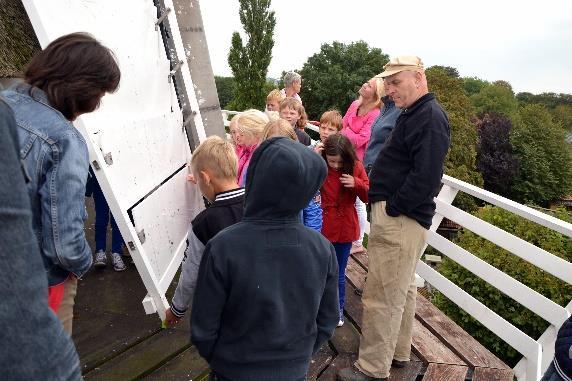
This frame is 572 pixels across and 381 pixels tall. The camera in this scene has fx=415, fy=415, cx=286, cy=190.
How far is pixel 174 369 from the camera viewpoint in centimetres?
233

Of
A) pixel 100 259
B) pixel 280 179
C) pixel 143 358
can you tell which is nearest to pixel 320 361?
pixel 143 358

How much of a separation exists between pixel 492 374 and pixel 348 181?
148 cm

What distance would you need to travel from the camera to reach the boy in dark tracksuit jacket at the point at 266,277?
1.31 m

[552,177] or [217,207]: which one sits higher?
[217,207]

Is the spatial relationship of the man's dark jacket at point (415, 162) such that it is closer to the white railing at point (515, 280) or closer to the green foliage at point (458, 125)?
the white railing at point (515, 280)

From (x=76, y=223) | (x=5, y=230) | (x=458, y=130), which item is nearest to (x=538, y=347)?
(x=76, y=223)

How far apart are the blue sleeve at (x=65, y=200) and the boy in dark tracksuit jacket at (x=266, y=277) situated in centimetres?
50

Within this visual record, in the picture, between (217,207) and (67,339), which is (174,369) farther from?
(67,339)

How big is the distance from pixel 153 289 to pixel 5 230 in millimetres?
1866

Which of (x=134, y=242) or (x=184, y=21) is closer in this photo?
(x=134, y=242)

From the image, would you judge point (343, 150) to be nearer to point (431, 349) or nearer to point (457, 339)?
point (431, 349)

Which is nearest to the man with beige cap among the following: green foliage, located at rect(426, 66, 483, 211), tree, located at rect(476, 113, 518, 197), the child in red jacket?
the child in red jacket

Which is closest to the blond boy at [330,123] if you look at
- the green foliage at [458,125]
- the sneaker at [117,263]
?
the sneaker at [117,263]

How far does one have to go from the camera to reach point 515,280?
2686 millimetres
